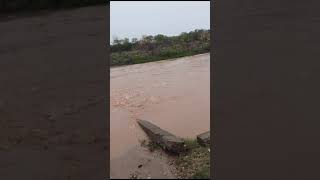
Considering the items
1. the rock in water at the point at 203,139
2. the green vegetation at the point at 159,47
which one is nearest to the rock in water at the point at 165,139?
the rock in water at the point at 203,139

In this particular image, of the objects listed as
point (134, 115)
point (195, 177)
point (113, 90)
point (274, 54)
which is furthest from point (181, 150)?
point (274, 54)

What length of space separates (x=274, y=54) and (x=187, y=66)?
416 centimetres

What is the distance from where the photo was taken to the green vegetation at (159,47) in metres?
7.05

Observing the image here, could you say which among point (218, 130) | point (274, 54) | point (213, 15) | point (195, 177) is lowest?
point (195, 177)

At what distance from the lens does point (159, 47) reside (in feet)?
23.9

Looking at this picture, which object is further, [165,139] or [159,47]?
[159,47]

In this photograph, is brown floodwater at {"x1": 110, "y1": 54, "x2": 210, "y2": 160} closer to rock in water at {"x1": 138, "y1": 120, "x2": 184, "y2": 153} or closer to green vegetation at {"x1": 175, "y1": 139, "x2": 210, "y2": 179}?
rock in water at {"x1": 138, "y1": 120, "x2": 184, "y2": 153}

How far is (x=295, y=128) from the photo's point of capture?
2547 millimetres
